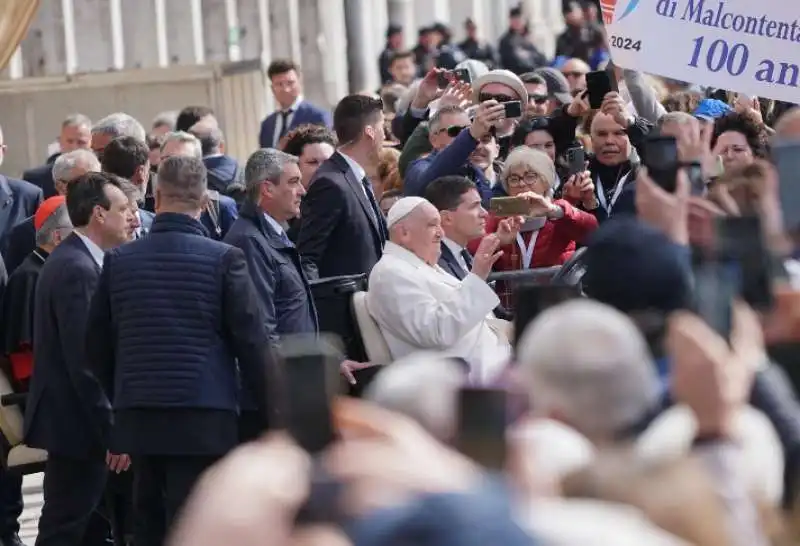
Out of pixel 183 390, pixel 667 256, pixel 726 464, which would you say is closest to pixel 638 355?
pixel 726 464

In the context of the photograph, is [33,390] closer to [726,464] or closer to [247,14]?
[726,464]

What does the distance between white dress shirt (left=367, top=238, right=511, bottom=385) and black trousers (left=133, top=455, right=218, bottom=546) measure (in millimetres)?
1182

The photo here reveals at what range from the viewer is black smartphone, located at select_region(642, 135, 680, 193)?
797 centimetres

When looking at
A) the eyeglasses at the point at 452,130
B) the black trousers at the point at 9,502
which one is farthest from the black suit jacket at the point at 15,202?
the eyeglasses at the point at 452,130

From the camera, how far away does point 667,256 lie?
21.9ft

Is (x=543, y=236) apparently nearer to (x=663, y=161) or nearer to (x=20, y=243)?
(x=20, y=243)

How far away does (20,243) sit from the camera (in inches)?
507

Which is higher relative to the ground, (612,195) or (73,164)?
(73,164)

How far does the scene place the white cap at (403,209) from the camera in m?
10.6

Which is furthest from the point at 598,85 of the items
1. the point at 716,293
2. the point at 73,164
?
the point at 716,293

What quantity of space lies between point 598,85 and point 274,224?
9.07 ft

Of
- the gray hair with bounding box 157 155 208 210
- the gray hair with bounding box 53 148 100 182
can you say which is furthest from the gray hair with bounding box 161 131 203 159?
the gray hair with bounding box 157 155 208 210

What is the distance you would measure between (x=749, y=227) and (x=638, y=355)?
1659 mm

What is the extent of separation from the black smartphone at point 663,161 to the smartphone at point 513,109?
402 cm
